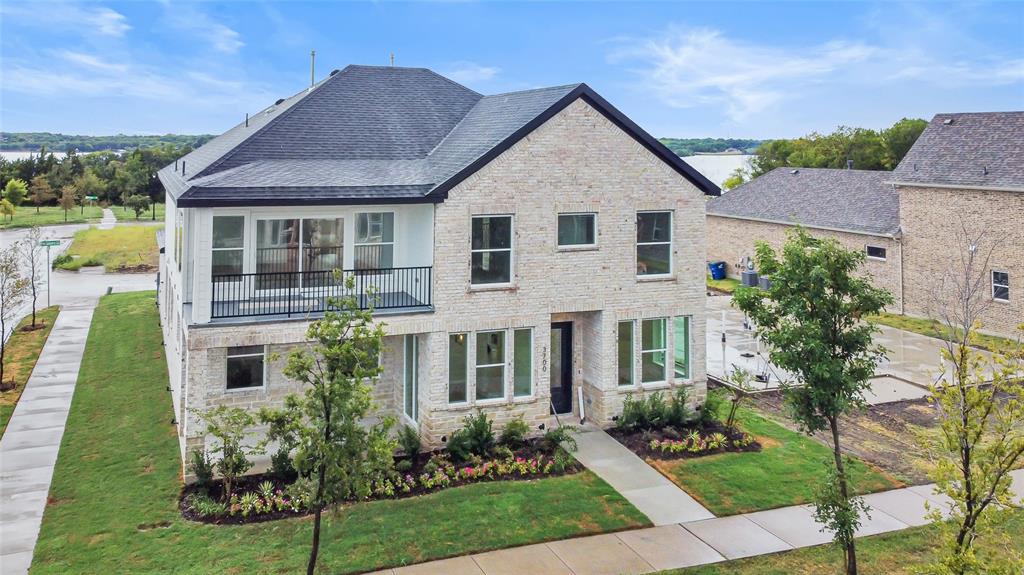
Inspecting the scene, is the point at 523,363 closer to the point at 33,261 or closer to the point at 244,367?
the point at 244,367

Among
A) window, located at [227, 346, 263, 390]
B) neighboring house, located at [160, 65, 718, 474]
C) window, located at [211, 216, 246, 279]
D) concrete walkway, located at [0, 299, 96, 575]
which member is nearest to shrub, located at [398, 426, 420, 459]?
neighboring house, located at [160, 65, 718, 474]

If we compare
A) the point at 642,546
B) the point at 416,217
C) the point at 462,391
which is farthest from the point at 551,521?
the point at 416,217

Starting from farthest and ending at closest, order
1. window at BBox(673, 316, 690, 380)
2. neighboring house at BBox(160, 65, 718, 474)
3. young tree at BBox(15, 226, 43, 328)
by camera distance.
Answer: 1. young tree at BBox(15, 226, 43, 328)
2. window at BBox(673, 316, 690, 380)
3. neighboring house at BBox(160, 65, 718, 474)

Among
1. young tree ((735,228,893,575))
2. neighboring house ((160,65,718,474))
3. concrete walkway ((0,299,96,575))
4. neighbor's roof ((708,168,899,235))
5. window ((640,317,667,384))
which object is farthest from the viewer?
neighbor's roof ((708,168,899,235))

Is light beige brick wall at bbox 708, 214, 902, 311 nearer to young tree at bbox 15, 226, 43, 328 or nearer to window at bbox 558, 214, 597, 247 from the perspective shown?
window at bbox 558, 214, 597, 247

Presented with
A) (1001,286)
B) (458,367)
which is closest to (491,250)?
(458,367)

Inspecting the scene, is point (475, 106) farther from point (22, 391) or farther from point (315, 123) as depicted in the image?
point (22, 391)
